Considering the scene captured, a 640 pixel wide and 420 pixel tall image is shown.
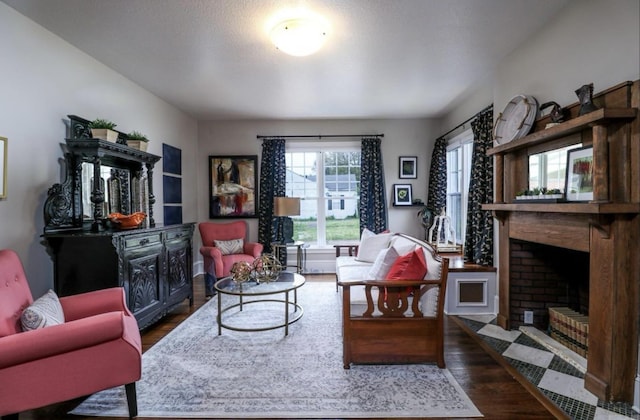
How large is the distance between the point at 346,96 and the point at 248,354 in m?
3.34

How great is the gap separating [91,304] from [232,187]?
11.6 ft

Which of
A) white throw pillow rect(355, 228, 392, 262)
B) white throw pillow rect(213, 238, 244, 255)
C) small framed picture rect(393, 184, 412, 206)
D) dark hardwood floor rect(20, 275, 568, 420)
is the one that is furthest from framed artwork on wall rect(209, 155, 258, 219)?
dark hardwood floor rect(20, 275, 568, 420)

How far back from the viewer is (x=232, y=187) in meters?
5.55

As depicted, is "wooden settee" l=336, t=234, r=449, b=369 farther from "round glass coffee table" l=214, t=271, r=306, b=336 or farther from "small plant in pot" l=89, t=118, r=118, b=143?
"small plant in pot" l=89, t=118, r=118, b=143

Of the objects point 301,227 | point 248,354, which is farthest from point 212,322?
point 301,227

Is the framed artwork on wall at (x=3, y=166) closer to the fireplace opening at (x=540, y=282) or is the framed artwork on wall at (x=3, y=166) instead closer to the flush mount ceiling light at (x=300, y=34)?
the flush mount ceiling light at (x=300, y=34)

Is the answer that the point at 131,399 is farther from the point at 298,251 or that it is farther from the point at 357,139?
the point at 357,139

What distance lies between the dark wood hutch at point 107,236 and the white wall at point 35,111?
105mm

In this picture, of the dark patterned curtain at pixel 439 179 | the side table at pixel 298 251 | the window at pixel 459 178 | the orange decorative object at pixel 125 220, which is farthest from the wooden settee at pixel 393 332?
the dark patterned curtain at pixel 439 179

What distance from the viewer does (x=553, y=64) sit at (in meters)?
2.54

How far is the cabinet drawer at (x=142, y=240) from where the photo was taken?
276 centimetres

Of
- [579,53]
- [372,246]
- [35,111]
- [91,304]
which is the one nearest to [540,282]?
[372,246]

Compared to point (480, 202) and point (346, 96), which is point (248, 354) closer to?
point (480, 202)

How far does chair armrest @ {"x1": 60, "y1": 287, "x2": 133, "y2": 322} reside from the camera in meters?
2.12
